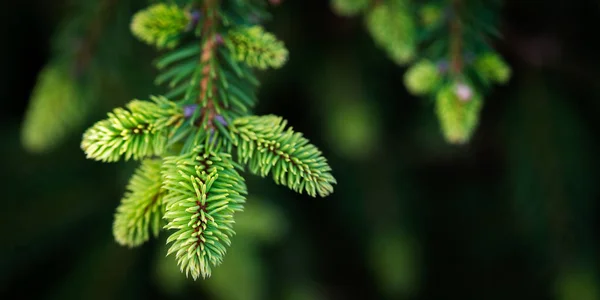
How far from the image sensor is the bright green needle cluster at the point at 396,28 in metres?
1.17

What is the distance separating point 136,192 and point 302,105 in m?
1.41

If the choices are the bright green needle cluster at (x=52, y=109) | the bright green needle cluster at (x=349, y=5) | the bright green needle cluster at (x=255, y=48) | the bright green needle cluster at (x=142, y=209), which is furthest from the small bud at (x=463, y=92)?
the bright green needle cluster at (x=52, y=109)

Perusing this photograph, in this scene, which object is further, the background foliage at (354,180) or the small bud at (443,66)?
the background foliage at (354,180)

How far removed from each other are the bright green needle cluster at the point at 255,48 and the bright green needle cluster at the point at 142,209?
9.9 inches

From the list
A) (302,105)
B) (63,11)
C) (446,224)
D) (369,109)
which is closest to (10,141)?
(63,11)

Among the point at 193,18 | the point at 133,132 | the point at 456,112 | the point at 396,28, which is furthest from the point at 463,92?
the point at 133,132

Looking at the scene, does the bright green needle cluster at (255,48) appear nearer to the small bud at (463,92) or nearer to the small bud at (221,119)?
the small bud at (221,119)

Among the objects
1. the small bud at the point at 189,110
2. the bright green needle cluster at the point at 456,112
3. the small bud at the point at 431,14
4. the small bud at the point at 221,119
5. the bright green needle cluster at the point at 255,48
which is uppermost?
the small bud at the point at 431,14

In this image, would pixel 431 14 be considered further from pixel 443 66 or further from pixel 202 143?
pixel 202 143

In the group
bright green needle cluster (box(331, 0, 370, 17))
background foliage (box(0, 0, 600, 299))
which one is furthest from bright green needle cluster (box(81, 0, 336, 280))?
background foliage (box(0, 0, 600, 299))

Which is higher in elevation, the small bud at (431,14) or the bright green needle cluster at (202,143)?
the small bud at (431,14)

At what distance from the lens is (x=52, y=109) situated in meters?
1.35

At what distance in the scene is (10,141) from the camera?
6.63ft

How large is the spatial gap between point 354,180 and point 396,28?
104cm
